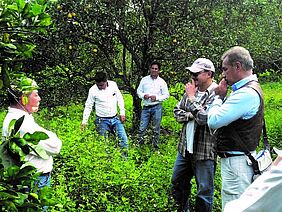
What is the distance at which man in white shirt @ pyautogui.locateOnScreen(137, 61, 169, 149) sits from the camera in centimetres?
925

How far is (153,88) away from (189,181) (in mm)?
3872

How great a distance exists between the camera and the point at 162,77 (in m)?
10.2

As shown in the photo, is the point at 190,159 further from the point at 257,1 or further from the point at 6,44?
the point at 257,1

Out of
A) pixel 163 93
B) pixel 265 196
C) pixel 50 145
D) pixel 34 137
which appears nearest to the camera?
pixel 265 196

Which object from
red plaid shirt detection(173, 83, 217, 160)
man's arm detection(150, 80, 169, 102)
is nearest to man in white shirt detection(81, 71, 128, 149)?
man's arm detection(150, 80, 169, 102)

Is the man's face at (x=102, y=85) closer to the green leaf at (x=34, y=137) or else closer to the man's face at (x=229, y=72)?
the man's face at (x=229, y=72)

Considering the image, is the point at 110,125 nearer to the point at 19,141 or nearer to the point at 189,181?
the point at 189,181

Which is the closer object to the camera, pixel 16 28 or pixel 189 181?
pixel 16 28

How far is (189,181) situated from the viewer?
5613 millimetres

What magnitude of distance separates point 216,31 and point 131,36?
1.64 m

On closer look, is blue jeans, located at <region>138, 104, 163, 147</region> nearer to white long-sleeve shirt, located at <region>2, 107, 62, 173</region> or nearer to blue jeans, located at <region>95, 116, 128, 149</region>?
blue jeans, located at <region>95, 116, 128, 149</region>

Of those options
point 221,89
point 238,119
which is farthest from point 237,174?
point 221,89

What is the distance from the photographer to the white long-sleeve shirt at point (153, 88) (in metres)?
9.30

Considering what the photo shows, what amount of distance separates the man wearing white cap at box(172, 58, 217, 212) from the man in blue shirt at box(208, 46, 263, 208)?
645 millimetres
